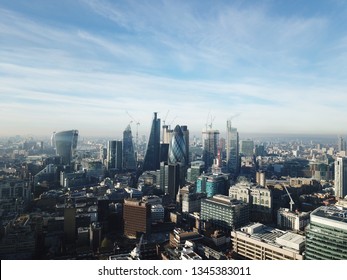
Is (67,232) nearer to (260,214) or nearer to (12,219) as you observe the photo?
(12,219)

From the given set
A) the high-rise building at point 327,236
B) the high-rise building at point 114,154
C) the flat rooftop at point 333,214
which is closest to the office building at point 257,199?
the flat rooftop at point 333,214

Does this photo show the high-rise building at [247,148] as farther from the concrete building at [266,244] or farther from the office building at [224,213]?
the concrete building at [266,244]

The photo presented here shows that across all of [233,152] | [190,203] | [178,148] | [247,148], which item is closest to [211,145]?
[233,152]

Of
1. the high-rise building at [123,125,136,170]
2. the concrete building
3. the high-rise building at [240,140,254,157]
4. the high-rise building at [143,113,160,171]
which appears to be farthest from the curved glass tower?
the concrete building

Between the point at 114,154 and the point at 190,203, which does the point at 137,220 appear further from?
the point at 114,154

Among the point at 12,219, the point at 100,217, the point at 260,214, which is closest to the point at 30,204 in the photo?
the point at 12,219

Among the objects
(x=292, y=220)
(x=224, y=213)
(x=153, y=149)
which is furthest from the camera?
(x=153, y=149)

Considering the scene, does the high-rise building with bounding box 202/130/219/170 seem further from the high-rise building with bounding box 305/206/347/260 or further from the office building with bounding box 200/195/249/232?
the high-rise building with bounding box 305/206/347/260
